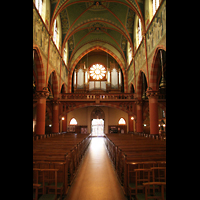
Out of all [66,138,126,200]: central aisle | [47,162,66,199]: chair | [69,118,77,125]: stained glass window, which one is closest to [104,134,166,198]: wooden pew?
[66,138,126,200]: central aisle

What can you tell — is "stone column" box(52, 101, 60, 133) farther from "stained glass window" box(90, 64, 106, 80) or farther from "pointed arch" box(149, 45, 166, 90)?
"pointed arch" box(149, 45, 166, 90)

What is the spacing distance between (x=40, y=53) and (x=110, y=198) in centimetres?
1125

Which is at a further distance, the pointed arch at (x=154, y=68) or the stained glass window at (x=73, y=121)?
the stained glass window at (x=73, y=121)

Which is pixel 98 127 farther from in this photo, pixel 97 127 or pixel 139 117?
pixel 139 117

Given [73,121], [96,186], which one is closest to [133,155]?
[96,186]

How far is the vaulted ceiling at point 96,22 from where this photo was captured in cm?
1619

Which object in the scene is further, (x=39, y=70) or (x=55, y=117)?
(x=55, y=117)

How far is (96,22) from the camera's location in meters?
21.2

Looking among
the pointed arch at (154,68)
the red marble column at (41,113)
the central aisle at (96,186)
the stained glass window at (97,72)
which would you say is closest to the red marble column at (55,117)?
the red marble column at (41,113)

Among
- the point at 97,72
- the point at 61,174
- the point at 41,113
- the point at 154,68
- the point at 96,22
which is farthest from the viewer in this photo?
the point at 97,72

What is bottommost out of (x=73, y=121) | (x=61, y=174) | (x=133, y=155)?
(x=61, y=174)

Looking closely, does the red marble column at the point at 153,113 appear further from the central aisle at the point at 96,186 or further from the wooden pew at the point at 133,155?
the central aisle at the point at 96,186

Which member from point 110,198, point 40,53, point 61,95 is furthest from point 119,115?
point 110,198
